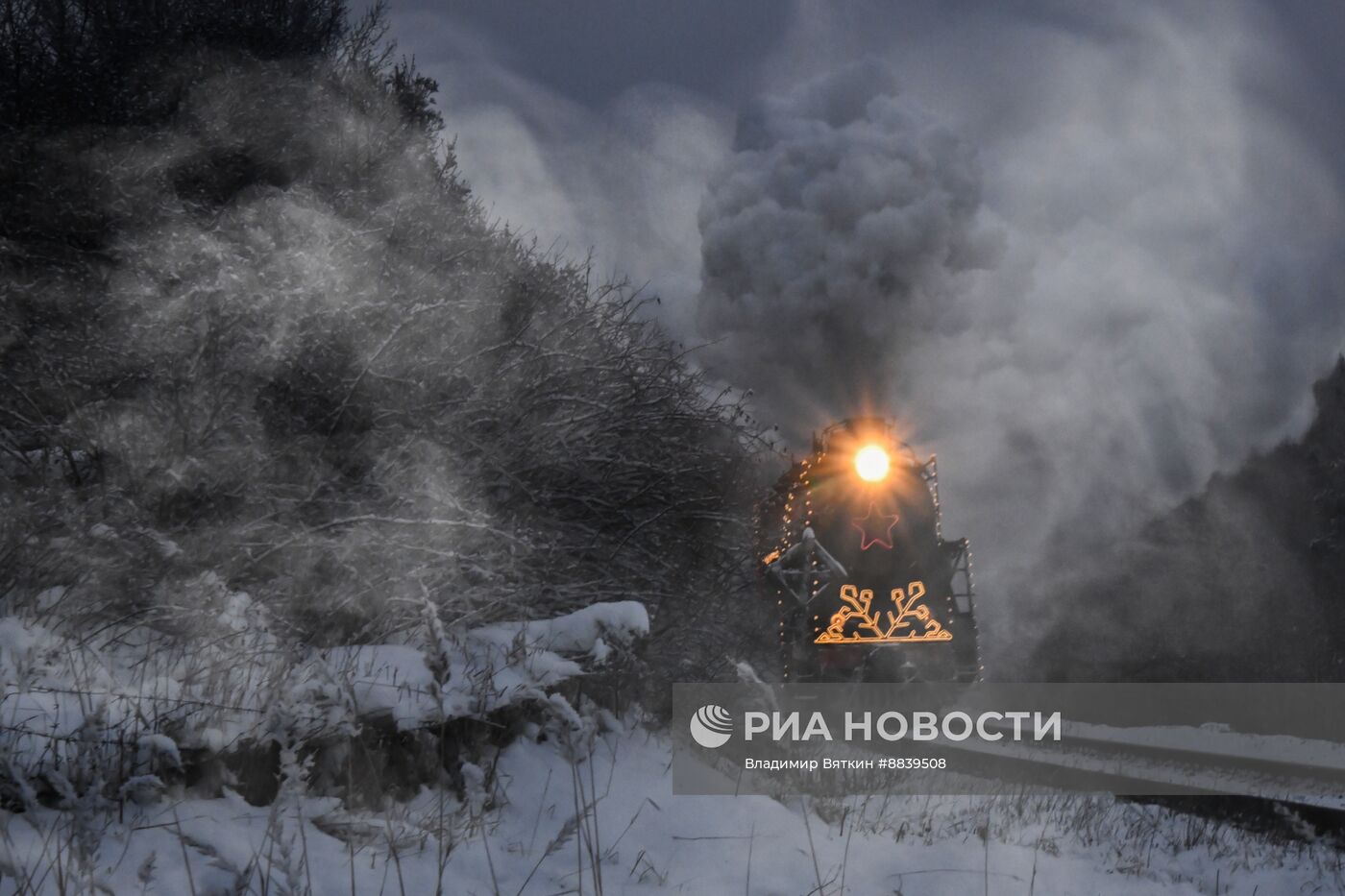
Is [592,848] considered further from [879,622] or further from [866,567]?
[866,567]

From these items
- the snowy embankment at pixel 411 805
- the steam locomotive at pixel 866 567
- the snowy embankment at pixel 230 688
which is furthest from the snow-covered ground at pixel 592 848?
the steam locomotive at pixel 866 567

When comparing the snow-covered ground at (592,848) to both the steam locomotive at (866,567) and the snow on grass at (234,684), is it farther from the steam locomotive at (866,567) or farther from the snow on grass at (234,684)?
the steam locomotive at (866,567)

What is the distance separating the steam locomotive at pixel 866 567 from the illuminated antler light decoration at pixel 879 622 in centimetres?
1

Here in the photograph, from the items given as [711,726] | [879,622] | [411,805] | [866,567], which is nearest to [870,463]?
[866,567]

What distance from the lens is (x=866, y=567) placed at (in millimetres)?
11750

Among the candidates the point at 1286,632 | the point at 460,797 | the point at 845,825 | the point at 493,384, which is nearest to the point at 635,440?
the point at 493,384

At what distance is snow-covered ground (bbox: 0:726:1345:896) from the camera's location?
2.12 m

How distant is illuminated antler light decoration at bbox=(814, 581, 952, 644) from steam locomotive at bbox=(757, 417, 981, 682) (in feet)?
0.04

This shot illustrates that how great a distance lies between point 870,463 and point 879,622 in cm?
209

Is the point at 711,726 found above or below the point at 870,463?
below

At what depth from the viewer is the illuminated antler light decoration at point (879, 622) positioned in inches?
429

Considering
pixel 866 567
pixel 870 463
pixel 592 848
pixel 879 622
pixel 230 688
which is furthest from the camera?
pixel 870 463

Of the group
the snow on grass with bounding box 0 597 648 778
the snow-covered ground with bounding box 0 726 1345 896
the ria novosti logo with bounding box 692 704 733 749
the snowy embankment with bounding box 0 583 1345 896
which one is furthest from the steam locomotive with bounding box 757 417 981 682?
the snow on grass with bounding box 0 597 648 778

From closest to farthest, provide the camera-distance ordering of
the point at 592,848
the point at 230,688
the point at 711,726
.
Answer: the point at 592,848 → the point at 230,688 → the point at 711,726
